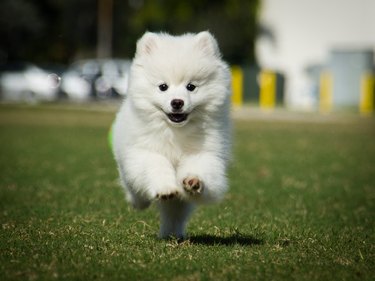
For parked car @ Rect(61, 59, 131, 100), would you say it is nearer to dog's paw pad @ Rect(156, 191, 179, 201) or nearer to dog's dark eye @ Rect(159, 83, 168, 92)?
dog's dark eye @ Rect(159, 83, 168, 92)

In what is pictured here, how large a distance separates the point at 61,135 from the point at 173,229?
14673 millimetres

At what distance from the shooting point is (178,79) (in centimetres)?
653

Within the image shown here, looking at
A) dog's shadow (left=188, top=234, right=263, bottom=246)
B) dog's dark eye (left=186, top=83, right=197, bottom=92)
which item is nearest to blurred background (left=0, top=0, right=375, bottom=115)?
dog's shadow (left=188, top=234, right=263, bottom=246)

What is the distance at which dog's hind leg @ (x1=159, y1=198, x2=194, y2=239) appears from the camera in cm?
693

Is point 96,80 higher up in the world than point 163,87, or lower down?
higher up

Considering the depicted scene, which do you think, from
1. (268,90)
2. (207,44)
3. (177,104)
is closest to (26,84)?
(268,90)

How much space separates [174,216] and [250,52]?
56.2 m

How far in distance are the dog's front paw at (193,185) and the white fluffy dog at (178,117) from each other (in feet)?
0.24

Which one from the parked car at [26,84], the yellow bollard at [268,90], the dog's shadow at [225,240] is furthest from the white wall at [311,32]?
the dog's shadow at [225,240]

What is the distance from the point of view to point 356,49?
141 ft

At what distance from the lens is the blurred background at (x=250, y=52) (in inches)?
1663

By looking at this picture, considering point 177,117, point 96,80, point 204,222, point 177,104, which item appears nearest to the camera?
point 177,104

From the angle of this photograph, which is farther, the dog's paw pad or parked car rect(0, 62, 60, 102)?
parked car rect(0, 62, 60, 102)

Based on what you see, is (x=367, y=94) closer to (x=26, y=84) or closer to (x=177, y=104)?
(x=26, y=84)
